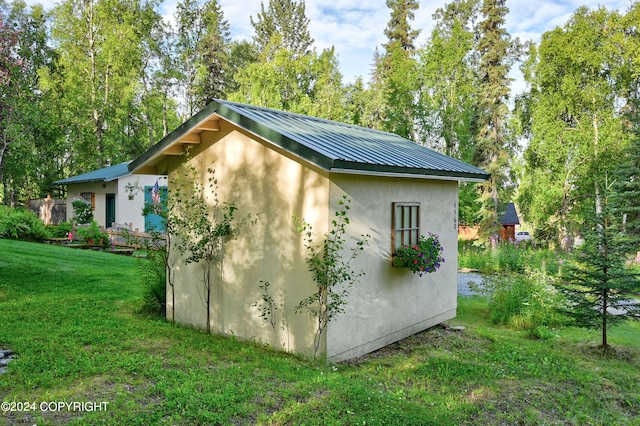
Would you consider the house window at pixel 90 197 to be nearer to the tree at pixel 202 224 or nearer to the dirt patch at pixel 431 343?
the tree at pixel 202 224

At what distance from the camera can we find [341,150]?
18.4 ft

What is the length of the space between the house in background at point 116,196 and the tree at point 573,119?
17218 mm

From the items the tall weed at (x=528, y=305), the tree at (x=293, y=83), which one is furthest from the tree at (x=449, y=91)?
the tall weed at (x=528, y=305)

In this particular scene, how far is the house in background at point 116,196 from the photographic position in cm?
1861

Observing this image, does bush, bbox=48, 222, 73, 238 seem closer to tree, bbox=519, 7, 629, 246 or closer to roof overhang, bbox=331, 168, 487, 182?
roof overhang, bbox=331, 168, 487, 182

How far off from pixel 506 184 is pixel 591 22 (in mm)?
Answer: 7877

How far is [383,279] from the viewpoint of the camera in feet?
20.4

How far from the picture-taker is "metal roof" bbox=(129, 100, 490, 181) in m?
5.11

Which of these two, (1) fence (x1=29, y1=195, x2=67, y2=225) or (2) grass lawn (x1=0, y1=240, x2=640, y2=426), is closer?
(2) grass lawn (x1=0, y1=240, x2=640, y2=426)

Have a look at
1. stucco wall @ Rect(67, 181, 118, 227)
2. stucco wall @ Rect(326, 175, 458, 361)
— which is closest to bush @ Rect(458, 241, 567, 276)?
stucco wall @ Rect(326, 175, 458, 361)

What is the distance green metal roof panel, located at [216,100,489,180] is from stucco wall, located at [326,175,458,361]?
327 millimetres

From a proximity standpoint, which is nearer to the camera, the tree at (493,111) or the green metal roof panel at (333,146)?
the green metal roof panel at (333,146)

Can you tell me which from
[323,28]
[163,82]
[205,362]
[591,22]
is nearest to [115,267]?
[205,362]

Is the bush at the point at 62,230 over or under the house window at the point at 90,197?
under
